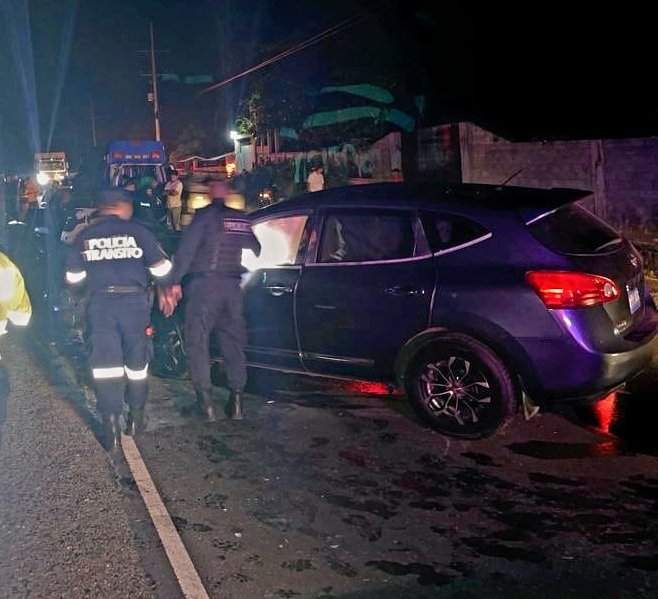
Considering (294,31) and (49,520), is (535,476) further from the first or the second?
(294,31)

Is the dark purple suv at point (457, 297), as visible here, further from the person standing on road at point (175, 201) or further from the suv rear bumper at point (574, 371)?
the person standing on road at point (175, 201)

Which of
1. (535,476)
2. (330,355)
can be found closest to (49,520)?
(330,355)

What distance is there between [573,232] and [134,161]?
18.6 m

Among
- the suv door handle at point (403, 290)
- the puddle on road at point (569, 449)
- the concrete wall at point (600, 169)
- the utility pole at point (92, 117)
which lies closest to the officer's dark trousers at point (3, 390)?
the suv door handle at point (403, 290)

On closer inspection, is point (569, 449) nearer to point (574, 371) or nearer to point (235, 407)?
point (574, 371)

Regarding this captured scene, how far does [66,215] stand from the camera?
12180mm

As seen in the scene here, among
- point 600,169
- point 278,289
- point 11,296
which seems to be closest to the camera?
point 11,296

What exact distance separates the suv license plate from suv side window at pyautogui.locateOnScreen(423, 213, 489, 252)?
3.29ft

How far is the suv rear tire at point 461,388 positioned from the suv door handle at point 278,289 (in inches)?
43.8

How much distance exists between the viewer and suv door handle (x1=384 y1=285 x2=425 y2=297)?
5.26 m

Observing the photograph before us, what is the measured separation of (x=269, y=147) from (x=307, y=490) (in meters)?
24.7

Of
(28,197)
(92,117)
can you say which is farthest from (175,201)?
(92,117)

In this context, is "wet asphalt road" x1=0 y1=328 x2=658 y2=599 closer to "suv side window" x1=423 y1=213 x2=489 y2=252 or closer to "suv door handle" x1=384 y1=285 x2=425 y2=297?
"suv door handle" x1=384 y1=285 x2=425 y2=297

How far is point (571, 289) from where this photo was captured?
4.78m
